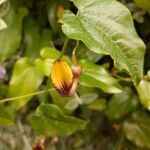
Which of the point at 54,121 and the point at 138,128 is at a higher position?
the point at 54,121

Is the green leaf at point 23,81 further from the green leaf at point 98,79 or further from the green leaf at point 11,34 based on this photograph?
the green leaf at point 98,79

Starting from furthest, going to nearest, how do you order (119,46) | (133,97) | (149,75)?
(133,97), (149,75), (119,46)

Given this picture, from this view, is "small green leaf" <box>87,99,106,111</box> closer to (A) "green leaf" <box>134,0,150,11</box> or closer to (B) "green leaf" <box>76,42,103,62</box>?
(B) "green leaf" <box>76,42,103,62</box>

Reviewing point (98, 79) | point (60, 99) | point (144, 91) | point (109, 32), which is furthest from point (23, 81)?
point (109, 32)

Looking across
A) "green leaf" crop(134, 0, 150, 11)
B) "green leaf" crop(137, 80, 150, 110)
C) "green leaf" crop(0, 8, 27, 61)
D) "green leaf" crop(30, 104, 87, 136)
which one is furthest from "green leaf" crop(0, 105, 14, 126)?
"green leaf" crop(134, 0, 150, 11)

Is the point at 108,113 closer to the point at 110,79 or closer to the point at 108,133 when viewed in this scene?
the point at 108,133

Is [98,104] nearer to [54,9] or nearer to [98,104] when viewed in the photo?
[98,104]

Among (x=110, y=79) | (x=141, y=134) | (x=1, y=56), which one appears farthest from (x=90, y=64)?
(x=141, y=134)
